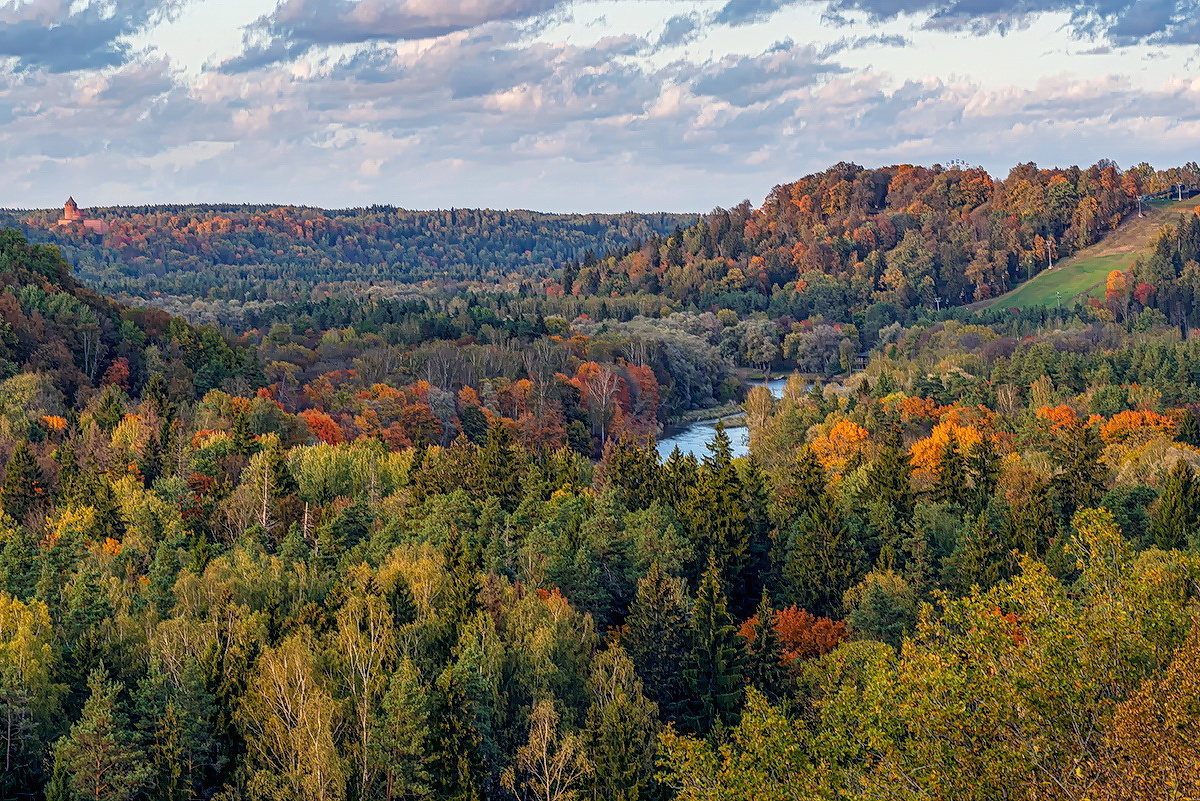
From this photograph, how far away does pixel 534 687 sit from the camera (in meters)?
49.8

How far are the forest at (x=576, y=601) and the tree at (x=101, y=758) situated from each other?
14cm

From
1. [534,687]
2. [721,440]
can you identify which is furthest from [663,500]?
[534,687]

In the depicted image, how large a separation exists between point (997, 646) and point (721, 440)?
54.7 m

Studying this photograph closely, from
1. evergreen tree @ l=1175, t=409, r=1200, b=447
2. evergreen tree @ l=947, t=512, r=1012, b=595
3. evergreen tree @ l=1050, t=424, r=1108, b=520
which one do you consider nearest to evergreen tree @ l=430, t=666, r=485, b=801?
evergreen tree @ l=947, t=512, r=1012, b=595

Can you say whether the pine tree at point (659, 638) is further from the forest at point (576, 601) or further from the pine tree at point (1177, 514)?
the pine tree at point (1177, 514)

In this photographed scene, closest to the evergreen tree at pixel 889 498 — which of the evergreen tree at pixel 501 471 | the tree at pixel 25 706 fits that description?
the evergreen tree at pixel 501 471

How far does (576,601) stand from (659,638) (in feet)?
21.6

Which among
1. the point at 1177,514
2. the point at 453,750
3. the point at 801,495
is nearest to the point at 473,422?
the point at 801,495

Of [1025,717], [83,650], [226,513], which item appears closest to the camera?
[1025,717]

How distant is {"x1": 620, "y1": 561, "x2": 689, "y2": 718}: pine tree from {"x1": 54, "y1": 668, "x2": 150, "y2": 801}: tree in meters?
19.5

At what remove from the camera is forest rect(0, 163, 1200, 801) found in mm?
31500

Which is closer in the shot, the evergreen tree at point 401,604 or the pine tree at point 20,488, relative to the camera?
the evergreen tree at point 401,604

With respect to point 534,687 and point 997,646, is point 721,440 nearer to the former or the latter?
point 534,687

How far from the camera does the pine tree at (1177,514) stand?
6962 centimetres
